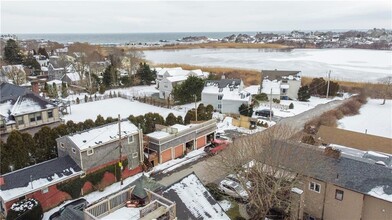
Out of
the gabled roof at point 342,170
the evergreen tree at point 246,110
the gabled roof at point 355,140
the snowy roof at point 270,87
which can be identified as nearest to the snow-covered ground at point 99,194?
the gabled roof at point 342,170

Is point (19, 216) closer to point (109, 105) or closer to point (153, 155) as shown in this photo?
point (153, 155)

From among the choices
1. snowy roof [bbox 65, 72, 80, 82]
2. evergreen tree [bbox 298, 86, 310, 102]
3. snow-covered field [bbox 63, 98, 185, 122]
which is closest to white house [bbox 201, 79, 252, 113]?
snow-covered field [bbox 63, 98, 185, 122]

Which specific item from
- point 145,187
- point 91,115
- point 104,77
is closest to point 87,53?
point 104,77

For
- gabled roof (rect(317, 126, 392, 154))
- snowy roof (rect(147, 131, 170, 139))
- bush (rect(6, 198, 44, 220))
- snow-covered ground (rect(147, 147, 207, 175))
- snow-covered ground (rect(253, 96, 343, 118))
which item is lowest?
snow-covered ground (rect(147, 147, 207, 175))

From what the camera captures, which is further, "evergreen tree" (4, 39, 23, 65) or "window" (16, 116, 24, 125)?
"evergreen tree" (4, 39, 23, 65)

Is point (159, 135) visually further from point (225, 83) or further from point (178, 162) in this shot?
point (225, 83)

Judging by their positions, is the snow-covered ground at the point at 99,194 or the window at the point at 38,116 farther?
the window at the point at 38,116

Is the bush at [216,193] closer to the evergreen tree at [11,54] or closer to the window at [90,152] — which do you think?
the window at [90,152]

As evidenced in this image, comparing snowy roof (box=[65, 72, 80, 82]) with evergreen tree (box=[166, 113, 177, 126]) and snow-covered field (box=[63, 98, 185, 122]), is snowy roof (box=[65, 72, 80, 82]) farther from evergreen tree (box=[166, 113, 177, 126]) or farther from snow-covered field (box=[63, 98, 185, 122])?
evergreen tree (box=[166, 113, 177, 126])
